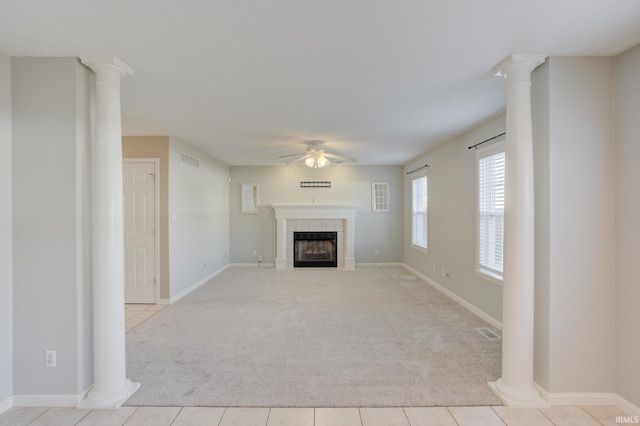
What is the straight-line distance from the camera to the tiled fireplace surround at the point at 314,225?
6.98 meters

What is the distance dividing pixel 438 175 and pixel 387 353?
3.31 metres

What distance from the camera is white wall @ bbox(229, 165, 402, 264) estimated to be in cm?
723

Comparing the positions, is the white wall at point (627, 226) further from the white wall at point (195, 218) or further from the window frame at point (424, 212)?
the white wall at point (195, 218)

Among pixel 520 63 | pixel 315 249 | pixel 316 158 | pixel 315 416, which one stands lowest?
pixel 315 416

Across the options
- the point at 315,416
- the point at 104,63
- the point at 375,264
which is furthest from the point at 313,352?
the point at 375,264

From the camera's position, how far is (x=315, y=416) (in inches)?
78.6

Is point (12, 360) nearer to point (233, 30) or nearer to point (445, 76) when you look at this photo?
point (233, 30)

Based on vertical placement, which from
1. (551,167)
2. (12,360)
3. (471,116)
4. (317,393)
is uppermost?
(471,116)

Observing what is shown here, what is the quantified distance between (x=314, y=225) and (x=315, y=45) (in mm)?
5320

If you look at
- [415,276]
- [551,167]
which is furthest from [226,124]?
[415,276]

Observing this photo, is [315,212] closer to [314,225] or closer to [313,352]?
[314,225]

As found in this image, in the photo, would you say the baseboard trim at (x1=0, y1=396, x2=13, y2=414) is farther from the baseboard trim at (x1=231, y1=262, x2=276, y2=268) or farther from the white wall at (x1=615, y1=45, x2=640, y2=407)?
the baseboard trim at (x1=231, y1=262, x2=276, y2=268)

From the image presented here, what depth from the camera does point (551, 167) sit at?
2092 mm

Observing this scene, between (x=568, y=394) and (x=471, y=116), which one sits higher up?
(x=471, y=116)
